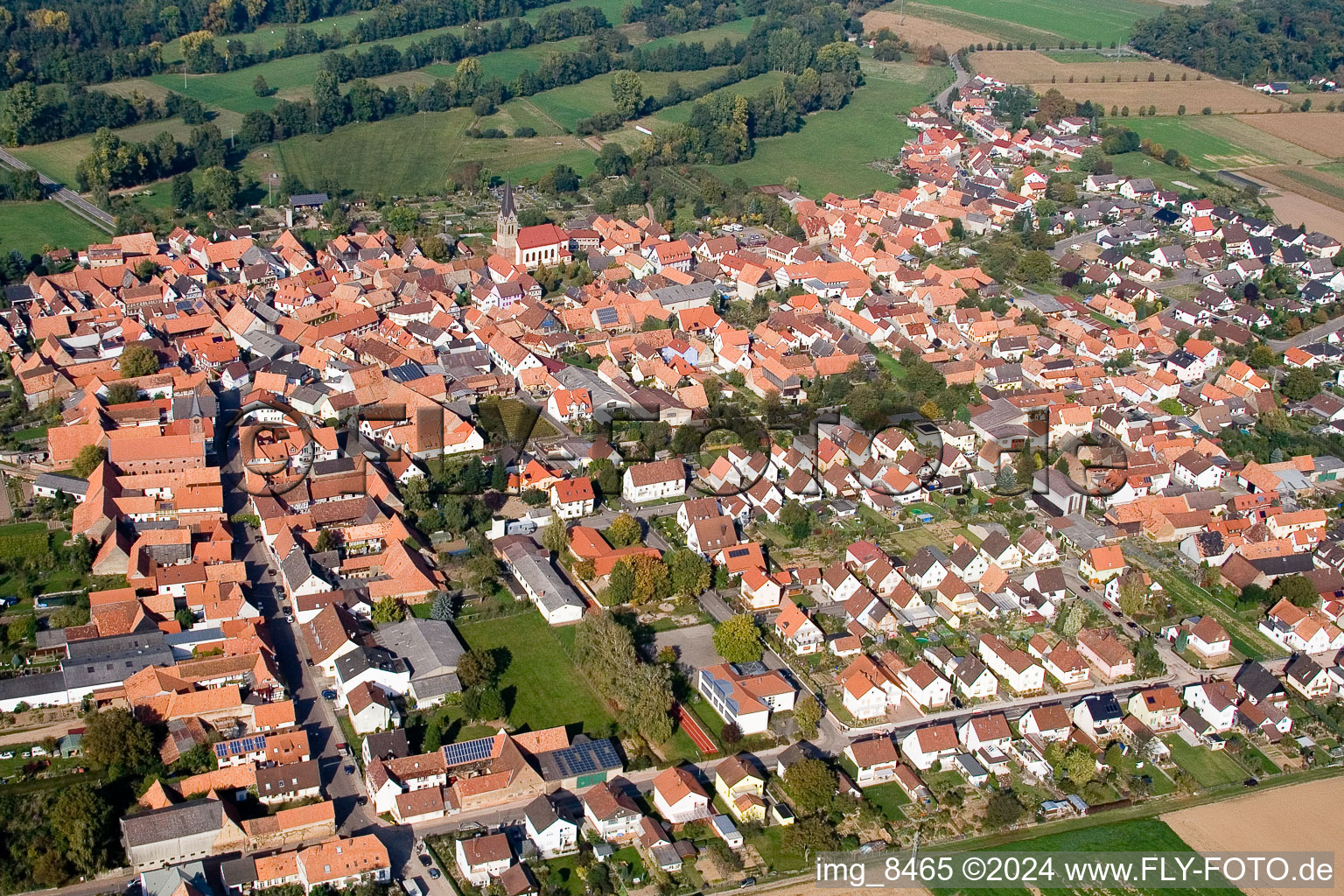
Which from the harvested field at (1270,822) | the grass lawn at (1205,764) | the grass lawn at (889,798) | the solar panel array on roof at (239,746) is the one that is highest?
the solar panel array on roof at (239,746)

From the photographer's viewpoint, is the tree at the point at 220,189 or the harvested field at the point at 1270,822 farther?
the tree at the point at 220,189

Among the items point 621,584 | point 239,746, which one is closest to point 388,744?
point 239,746

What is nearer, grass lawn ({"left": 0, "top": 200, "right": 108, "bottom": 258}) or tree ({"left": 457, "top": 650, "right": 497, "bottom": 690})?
tree ({"left": 457, "top": 650, "right": 497, "bottom": 690})

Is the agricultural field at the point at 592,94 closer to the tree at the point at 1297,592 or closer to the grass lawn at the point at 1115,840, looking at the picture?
the tree at the point at 1297,592

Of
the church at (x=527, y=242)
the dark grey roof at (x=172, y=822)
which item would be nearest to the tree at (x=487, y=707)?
the dark grey roof at (x=172, y=822)

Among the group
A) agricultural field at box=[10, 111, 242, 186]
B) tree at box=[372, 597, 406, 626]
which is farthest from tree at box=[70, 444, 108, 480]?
agricultural field at box=[10, 111, 242, 186]

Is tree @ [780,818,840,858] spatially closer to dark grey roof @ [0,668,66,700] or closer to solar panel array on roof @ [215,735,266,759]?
solar panel array on roof @ [215,735,266,759]
